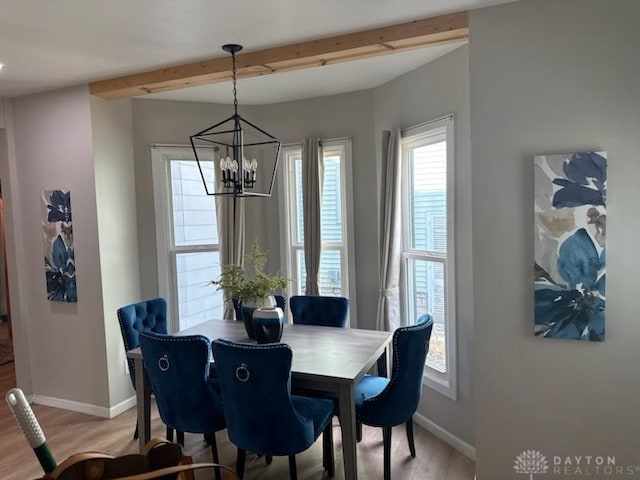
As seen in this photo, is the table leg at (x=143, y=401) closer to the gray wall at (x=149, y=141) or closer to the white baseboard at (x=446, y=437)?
the gray wall at (x=149, y=141)

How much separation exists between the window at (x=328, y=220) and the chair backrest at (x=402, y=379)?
148cm

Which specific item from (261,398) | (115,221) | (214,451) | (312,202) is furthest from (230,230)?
(261,398)

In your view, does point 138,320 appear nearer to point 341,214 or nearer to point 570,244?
point 341,214

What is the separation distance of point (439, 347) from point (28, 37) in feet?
11.1

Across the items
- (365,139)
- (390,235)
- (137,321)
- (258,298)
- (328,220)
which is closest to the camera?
(258,298)

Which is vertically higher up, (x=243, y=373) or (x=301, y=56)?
(x=301, y=56)

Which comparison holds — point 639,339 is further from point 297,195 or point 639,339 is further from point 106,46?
point 106,46

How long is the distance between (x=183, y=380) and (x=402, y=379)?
127cm

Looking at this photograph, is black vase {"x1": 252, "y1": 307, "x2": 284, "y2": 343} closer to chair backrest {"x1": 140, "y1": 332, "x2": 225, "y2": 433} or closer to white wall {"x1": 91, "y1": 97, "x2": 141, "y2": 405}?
chair backrest {"x1": 140, "y1": 332, "x2": 225, "y2": 433}

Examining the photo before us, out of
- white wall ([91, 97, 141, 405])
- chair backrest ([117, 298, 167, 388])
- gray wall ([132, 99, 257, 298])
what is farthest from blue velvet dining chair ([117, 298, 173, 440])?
gray wall ([132, 99, 257, 298])

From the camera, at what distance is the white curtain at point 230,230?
4434 millimetres

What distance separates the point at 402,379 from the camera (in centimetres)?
276

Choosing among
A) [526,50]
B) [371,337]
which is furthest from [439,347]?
[526,50]

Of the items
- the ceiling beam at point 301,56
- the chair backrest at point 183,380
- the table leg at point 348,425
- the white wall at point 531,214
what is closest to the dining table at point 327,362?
the table leg at point 348,425
